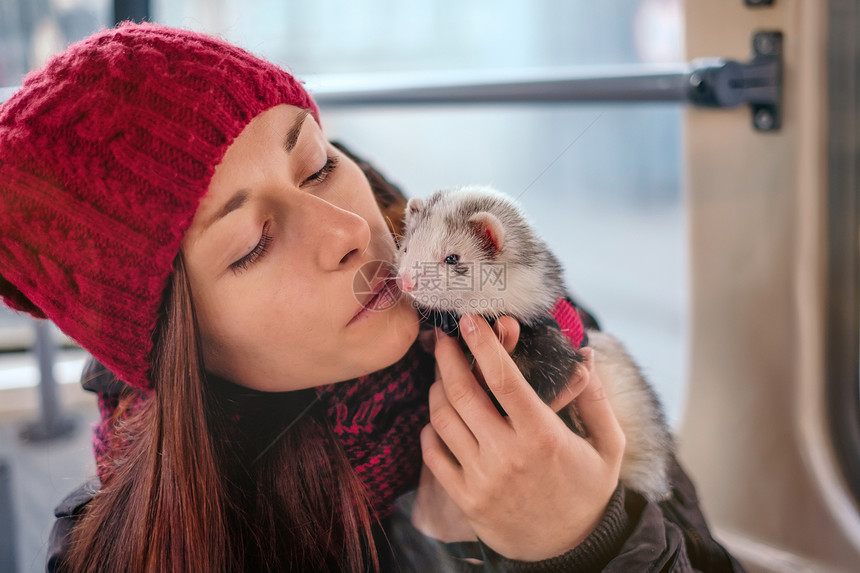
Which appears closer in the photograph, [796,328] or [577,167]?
[577,167]

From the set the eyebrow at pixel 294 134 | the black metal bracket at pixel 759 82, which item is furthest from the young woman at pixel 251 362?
the black metal bracket at pixel 759 82

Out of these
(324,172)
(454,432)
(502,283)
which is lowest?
(454,432)

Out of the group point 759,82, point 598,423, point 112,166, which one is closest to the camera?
point 112,166

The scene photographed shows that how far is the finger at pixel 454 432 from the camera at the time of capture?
0.58 metres

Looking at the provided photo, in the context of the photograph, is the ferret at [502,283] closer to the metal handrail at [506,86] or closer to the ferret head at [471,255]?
the ferret head at [471,255]

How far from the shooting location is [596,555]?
58 centimetres

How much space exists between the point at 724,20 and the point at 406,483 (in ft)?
2.40

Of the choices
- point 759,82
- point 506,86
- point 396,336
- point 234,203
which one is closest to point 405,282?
point 396,336

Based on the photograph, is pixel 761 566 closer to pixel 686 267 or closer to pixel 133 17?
pixel 686 267

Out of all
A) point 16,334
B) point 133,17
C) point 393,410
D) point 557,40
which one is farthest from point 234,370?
point 557,40

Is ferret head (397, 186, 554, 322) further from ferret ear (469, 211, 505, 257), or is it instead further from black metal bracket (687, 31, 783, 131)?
black metal bracket (687, 31, 783, 131)

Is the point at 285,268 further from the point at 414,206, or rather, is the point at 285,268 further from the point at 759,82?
the point at 759,82

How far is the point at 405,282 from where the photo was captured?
22.8 inches

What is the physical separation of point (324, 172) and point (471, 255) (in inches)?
6.1
